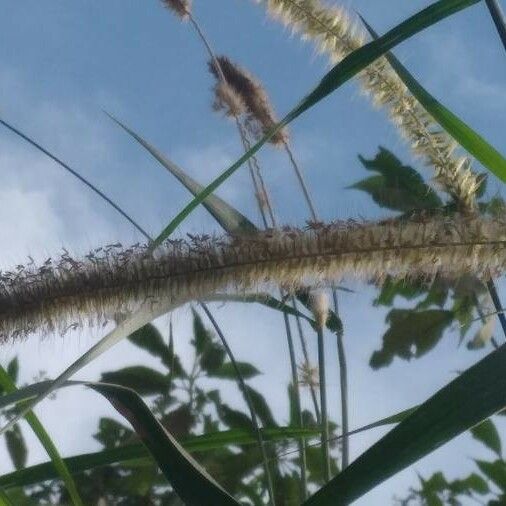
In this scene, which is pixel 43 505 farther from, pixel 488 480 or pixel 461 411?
pixel 461 411

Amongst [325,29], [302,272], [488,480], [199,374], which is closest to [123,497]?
[199,374]

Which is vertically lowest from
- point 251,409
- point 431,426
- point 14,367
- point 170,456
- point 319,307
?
point 431,426

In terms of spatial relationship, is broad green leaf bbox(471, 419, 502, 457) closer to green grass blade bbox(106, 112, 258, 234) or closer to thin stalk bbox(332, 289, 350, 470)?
thin stalk bbox(332, 289, 350, 470)

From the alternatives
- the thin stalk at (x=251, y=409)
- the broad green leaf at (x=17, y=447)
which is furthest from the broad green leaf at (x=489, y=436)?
the broad green leaf at (x=17, y=447)

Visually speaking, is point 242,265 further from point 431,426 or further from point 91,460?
point 91,460

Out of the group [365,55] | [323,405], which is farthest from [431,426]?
[323,405]
